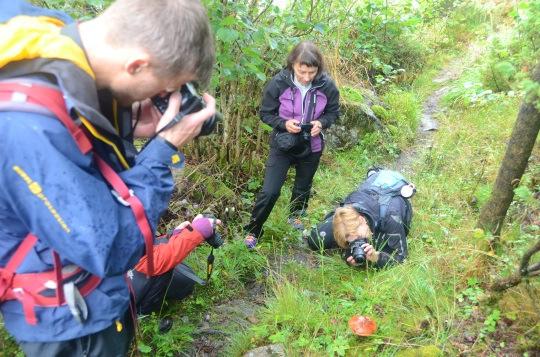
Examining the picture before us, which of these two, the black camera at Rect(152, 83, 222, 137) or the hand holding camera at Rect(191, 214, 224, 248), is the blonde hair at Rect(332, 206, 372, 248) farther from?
the black camera at Rect(152, 83, 222, 137)

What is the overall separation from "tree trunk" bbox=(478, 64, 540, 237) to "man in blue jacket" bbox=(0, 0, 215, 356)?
166cm

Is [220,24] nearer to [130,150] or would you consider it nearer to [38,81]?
[130,150]

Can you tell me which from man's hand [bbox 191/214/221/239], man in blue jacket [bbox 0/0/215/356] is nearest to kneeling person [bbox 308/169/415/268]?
man's hand [bbox 191/214/221/239]

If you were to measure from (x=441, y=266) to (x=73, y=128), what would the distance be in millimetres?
2581

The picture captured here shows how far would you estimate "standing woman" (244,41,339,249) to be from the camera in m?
3.80

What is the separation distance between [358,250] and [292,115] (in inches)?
57.1

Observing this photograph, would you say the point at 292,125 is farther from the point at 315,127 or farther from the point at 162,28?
the point at 162,28

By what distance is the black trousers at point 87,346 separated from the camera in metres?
1.48

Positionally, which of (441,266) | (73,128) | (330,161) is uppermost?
(73,128)

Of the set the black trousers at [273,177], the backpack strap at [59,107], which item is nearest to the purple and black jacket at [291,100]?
the black trousers at [273,177]

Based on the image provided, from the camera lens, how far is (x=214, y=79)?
3252 mm

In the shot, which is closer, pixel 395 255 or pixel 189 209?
pixel 395 255

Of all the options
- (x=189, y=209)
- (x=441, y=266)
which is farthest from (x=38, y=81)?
(x=189, y=209)

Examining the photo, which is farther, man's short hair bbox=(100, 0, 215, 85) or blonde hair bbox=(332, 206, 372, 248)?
blonde hair bbox=(332, 206, 372, 248)
